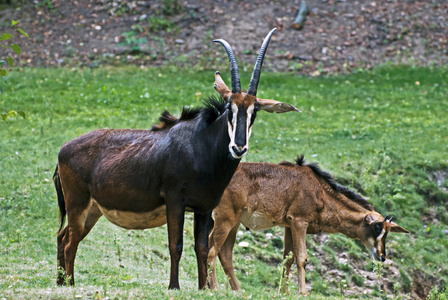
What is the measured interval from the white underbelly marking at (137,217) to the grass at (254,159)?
958 mm

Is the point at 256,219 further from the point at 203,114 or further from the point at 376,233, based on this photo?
the point at 203,114

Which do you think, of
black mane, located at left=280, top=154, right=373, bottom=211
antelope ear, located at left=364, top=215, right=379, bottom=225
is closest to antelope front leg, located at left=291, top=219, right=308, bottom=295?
black mane, located at left=280, top=154, right=373, bottom=211

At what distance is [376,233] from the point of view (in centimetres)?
1314

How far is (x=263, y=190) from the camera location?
12.8 meters

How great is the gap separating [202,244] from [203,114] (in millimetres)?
2070

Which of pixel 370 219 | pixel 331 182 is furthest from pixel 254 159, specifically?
pixel 370 219

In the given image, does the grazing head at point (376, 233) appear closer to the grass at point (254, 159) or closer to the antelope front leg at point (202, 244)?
the grass at point (254, 159)

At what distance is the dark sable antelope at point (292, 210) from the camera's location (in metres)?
12.4

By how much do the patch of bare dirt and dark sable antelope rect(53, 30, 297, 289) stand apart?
19.8 meters

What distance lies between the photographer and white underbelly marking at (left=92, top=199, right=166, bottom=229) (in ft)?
32.8

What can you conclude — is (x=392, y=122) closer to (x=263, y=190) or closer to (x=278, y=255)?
(x=278, y=255)

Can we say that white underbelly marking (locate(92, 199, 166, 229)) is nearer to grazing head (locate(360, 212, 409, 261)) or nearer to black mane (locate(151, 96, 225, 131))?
black mane (locate(151, 96, 225, 131))

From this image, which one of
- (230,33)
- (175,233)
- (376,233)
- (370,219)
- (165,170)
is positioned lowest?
(230,33)

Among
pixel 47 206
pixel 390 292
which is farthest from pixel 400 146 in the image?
pixel 47 206
